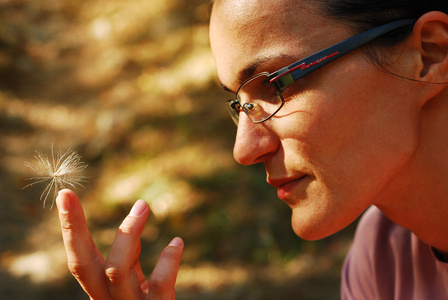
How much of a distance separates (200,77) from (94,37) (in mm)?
2246

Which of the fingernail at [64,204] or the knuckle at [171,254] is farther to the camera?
the knuckle at [171,254]

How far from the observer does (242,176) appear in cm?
501

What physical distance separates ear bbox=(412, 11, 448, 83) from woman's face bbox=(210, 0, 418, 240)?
10cm

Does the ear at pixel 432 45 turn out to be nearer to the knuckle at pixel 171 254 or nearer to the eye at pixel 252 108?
the eye at pixel 252 108

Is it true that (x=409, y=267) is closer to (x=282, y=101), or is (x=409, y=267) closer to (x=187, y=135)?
(x=282, y=101)

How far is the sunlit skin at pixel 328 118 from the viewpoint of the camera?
64.9 inches

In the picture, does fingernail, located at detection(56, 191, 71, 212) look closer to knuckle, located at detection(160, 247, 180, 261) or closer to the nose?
knuckle, located at detection(160, 247, 180, 261)

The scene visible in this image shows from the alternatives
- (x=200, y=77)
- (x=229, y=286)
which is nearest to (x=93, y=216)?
(x=229, y=286)

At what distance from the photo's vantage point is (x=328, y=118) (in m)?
1.67

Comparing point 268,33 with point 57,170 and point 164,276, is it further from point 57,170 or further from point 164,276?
point 57,170

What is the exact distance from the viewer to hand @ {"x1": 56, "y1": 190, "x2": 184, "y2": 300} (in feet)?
5.42

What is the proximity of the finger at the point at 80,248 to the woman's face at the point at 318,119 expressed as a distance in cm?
68

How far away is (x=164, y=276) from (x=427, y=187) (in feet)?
3.84

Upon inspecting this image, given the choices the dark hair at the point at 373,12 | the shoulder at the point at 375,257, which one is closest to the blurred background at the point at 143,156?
the shoulder at the point at 375,257
